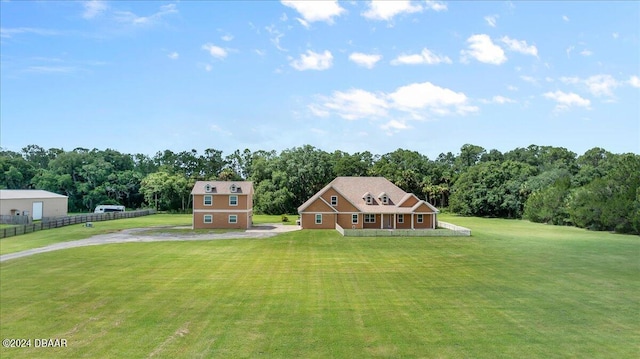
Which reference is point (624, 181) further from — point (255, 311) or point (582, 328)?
point (255, 311)

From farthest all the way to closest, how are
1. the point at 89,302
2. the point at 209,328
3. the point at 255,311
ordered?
1. the point at 89,302
2. the point at 255,311
3. the point at 209,328

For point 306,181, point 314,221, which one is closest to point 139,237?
point 314,221

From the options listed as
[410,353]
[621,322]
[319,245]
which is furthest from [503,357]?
[319,245]

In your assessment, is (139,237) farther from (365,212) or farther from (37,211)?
(37,211)

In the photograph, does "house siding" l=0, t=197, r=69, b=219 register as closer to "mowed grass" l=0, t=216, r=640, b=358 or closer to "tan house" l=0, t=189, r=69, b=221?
"tan house" l=0, t=189, r=69, b=221

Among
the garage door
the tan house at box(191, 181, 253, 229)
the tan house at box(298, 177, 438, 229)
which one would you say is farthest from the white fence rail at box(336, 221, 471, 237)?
the garage door

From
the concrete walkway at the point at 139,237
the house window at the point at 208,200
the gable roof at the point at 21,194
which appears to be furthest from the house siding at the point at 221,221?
the gable roof at the point at 21,194
